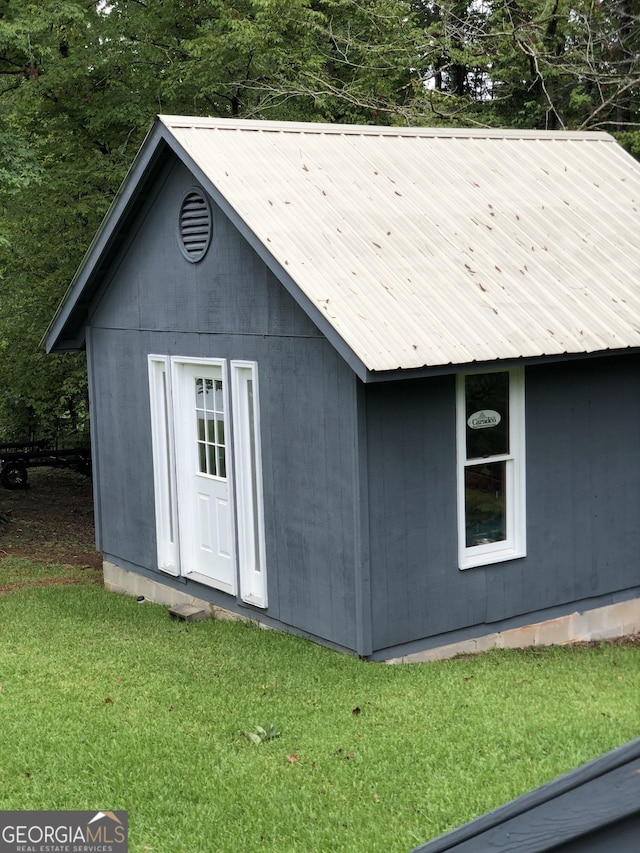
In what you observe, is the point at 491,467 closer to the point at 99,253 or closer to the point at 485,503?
the point at 485,503

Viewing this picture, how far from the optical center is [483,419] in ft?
30.8

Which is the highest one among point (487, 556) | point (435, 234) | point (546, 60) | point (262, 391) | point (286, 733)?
point (546, 60)

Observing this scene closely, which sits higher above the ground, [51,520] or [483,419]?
[483,419]

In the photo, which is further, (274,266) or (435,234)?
(435,234)

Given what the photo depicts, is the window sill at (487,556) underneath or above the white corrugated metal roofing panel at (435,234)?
underneath

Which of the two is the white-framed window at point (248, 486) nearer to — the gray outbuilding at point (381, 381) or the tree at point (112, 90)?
the gray outbuilding at point (381, 381)

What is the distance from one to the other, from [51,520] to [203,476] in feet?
30.8

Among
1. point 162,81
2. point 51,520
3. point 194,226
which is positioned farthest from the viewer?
point 51,520

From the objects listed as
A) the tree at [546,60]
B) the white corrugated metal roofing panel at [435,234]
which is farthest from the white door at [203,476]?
the tree at [546,60]

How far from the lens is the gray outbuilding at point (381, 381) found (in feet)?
28.7

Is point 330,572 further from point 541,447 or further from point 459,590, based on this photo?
point 541,447

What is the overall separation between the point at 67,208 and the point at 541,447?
1053cm

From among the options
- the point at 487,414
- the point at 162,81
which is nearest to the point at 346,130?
the point at 487,414

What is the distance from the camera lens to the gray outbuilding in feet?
28.7
